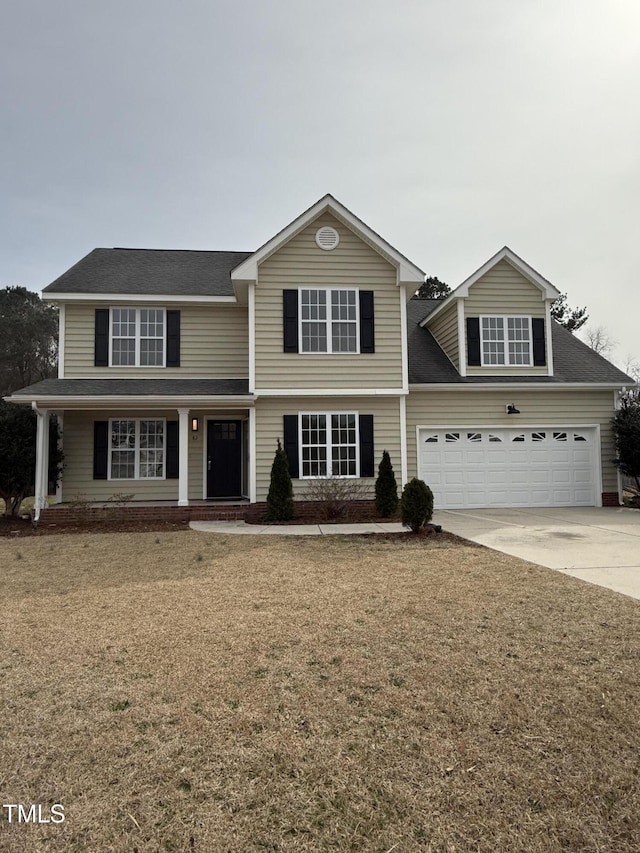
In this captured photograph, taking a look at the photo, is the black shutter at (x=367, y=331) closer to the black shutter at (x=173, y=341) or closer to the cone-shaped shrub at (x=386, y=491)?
the cone-shaped shrub at (x=386, y=491)

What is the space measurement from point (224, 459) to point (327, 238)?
6.50 meters

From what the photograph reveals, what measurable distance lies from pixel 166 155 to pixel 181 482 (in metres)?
7.93

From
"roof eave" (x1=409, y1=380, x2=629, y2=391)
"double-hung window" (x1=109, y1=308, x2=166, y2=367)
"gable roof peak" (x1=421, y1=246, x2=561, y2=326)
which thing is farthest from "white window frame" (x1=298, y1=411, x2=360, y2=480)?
"gable roof peak" (x1=421, y1=246, x2=561, y2=326)

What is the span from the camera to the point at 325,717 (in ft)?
9.92

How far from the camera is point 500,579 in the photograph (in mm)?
6109

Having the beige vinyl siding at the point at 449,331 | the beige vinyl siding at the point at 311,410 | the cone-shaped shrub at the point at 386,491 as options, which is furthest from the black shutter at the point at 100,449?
the beige vinyl siding at the point at 449,331

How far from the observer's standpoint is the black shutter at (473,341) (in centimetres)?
1443

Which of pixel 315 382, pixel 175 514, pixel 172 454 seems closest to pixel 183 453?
pixel 175 514

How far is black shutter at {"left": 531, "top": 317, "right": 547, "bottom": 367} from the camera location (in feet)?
47.5

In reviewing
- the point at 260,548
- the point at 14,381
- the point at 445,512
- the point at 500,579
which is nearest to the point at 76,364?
the point at 260,548

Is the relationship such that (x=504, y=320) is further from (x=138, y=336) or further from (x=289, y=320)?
(x=138, y=336)

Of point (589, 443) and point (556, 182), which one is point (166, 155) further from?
point (589, 443)

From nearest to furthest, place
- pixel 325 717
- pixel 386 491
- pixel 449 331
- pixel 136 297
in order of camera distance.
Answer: pixel 325 717
pixel 386 491
pixel 136 297
pixel 449 331

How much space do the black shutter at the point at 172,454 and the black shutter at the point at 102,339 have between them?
7.79ft
